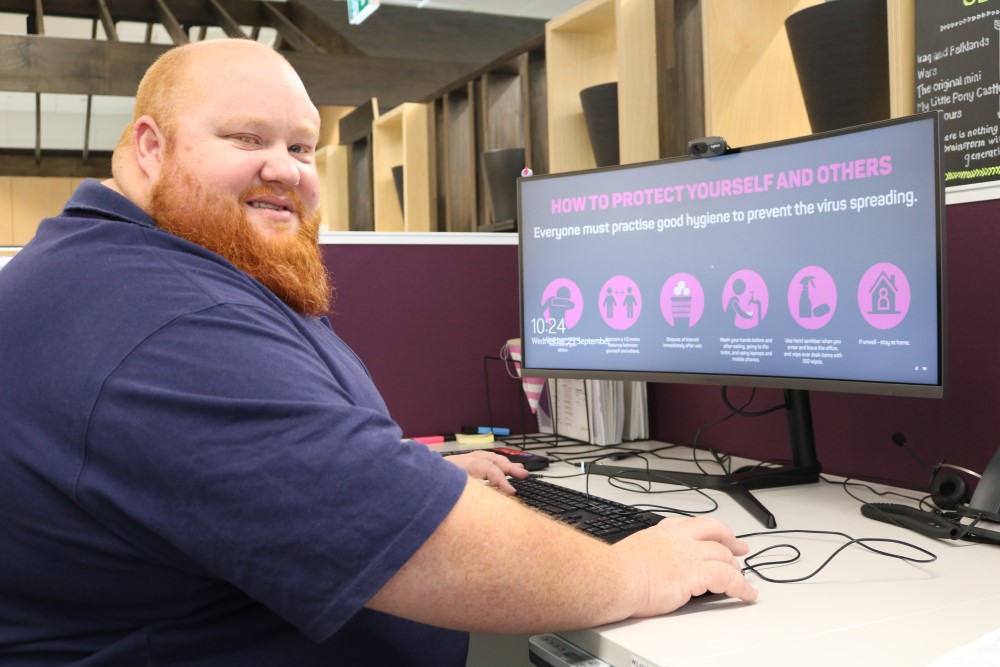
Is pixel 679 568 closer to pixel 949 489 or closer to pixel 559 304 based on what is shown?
pixel 949 489

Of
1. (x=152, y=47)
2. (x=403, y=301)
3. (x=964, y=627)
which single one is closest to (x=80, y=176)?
(x=152, y=47)

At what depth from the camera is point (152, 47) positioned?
5965 millimetres

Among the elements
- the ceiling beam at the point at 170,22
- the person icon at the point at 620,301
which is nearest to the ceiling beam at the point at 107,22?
the ceiling beam at the point at 170,22

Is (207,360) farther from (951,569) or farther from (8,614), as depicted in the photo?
(951,569)

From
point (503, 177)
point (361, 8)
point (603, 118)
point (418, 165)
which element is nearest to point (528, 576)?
point (603, 118)

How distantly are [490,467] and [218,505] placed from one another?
2.54ft

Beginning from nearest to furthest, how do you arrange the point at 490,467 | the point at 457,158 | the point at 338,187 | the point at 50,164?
the point at 490,467, the point at 457,158, the point at 338,187, the point at 50,164

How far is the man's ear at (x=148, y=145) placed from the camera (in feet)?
3.48

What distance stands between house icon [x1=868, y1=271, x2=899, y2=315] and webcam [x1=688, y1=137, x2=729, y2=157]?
0.35m

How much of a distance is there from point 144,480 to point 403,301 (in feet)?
4.60

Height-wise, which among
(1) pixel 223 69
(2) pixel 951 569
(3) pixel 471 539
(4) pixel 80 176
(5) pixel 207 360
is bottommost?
(2) pixel 951 569

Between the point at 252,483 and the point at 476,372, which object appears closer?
the point at 252,483

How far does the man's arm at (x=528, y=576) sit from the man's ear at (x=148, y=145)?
561 millimetres

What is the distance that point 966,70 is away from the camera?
5.27 ft
